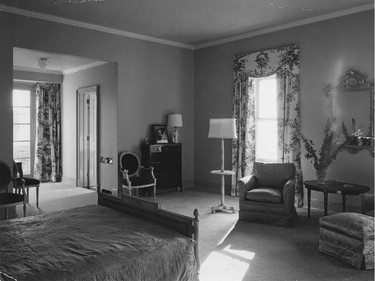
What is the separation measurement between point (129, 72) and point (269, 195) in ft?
11.7

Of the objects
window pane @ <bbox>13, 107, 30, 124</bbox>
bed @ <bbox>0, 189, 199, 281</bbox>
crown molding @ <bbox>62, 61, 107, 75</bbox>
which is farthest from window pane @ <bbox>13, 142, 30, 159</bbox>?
bed @ <bbox>0, 189, 199, 281</bbox>

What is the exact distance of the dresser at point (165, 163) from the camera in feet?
22.9

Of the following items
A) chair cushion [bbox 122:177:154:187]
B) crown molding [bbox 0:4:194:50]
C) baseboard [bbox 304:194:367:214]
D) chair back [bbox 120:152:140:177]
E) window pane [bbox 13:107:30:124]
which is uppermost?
crown molding [bbox 0:4:194:50]

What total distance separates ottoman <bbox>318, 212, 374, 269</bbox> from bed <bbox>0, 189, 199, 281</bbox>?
177 cm

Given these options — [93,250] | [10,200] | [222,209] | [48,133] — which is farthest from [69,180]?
[93,250]

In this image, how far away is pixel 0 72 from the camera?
5.23 m

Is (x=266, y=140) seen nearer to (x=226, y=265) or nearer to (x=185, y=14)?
(x=185, y=14)

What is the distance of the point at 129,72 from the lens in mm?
6828

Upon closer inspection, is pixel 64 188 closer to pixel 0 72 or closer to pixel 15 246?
pixel 0 72

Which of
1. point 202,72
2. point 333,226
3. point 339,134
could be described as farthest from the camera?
point 202,72

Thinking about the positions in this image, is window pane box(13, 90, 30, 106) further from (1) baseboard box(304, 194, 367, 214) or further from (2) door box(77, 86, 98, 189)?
(1) baseboard box(304, 194, 367, 214)

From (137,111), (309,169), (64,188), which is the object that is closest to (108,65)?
(137,111)

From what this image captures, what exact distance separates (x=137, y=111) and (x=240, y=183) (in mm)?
2779

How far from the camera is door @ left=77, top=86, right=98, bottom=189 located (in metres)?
8.01
